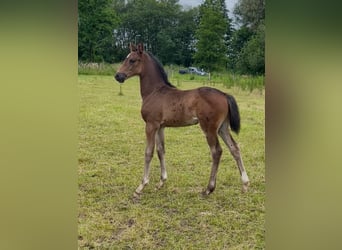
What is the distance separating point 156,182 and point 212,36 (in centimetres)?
85

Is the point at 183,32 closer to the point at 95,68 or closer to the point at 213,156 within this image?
the point at 95,68

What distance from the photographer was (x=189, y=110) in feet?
7.38

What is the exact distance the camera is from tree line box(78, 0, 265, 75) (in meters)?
2.27

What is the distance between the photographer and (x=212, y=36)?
2.32 meters

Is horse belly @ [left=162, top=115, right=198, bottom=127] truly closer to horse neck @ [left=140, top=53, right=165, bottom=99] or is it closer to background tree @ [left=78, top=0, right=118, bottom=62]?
horse neck @ [left=140, top=53, right=165, bottom=99]

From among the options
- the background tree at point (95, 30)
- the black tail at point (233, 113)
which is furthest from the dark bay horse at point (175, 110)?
the background tree at point (95, 30)

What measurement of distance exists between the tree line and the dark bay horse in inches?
3.0

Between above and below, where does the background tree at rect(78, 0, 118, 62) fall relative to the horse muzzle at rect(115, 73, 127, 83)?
above

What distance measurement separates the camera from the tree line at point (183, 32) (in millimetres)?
2273

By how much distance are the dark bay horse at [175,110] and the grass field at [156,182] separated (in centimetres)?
4

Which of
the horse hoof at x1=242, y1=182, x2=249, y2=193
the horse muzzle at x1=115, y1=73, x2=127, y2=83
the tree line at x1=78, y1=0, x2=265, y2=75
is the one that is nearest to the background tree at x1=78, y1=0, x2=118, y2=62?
the tree line at x1=78, y1=0, x2=265, y2=75
